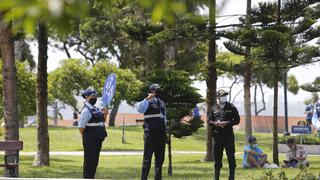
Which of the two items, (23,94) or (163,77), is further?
(23,94)

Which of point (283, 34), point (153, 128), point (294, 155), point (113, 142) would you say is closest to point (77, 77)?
point (113, 142)

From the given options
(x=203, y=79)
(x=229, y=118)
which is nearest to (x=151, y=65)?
(x=203, y=79)

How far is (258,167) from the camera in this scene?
46.1ft

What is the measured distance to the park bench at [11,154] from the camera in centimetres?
1028

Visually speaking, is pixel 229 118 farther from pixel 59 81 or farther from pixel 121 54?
pixel 121 54

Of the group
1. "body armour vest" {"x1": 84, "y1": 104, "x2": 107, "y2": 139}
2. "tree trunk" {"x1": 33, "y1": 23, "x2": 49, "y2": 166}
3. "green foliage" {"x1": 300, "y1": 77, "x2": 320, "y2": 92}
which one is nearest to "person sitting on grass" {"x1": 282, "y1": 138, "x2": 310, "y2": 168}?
"tree trunk" {"x1": 33, "y1": 23, "x2": 49, "y2": 166}

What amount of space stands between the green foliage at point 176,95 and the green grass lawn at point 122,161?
107 cm

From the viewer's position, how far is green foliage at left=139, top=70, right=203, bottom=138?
12375 mm

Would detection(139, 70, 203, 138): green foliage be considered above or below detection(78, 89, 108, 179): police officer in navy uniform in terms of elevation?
above

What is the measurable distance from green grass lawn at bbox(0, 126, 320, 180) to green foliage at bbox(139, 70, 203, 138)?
41.9 inches

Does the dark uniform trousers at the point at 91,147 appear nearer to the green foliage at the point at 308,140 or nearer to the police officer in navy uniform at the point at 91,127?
the police officer in navy uniform at the point at 91,127

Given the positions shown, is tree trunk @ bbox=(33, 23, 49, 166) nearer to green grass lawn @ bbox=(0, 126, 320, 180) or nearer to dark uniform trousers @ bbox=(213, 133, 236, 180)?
green grass lawn @ bbox=(0, 126, 320, 180)

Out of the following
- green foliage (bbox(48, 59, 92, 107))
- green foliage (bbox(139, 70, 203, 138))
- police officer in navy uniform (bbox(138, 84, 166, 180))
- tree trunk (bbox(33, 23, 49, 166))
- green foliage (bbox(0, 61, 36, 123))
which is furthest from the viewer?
green foliage (bbox(48, 59, 92, 107))

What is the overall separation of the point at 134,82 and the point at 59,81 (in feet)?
13.7
